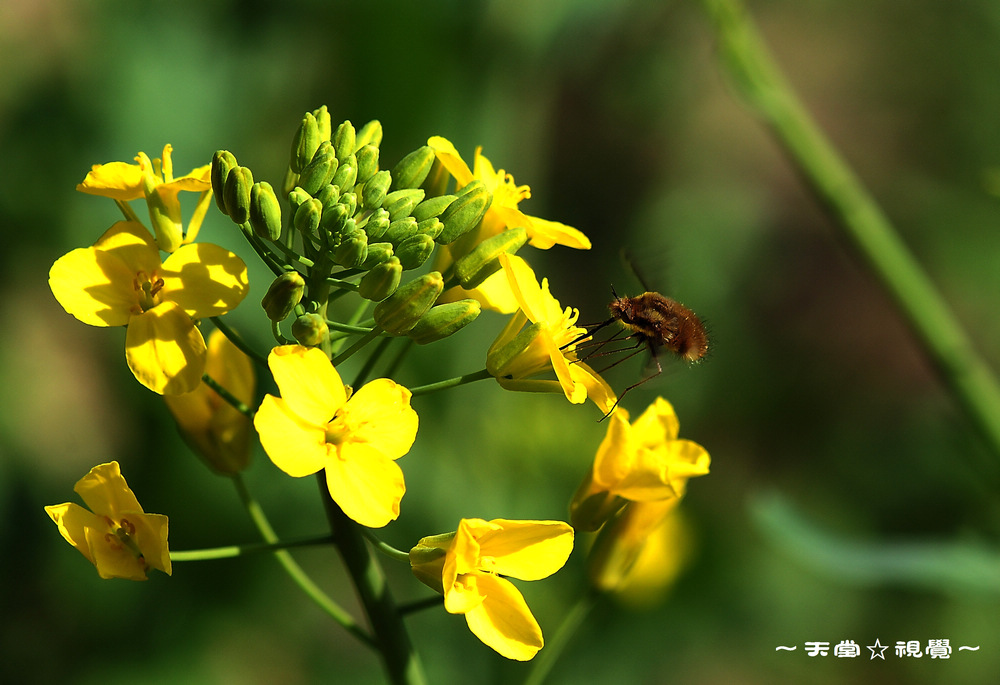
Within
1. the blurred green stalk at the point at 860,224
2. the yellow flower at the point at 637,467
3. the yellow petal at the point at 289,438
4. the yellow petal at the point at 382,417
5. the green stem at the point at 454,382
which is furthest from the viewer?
the blurred green stalk at the point at 860,224

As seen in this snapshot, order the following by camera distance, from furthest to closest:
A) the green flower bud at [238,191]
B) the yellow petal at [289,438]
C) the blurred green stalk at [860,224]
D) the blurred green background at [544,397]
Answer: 1. the blurred green background at [544,397]
2. the blurred green stalk at [860,224]
3. the green flower bud at [238,191]
4. the yellow petal at [289,438]

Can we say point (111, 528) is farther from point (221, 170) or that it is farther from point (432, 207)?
point (432, 207)

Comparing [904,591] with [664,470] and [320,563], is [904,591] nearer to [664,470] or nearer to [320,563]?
[320,563]

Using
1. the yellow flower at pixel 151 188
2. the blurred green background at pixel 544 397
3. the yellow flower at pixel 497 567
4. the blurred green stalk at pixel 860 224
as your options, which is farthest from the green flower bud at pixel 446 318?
the blurred green stalk at pixel 860 224

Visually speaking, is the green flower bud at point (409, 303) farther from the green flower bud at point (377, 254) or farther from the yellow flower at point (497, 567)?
the yellow flower at point (497, 567)

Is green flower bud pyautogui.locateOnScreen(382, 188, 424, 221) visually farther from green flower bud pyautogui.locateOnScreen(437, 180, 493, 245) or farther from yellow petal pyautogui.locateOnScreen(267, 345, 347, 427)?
yellow petal pyautogui.locateOnScreen(267, 345, 347, 427)
